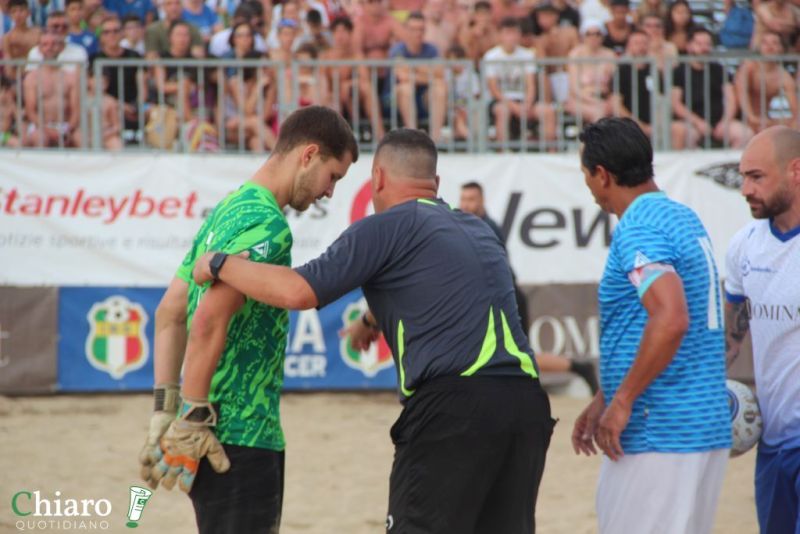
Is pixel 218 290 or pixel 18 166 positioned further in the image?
pixel 18 166

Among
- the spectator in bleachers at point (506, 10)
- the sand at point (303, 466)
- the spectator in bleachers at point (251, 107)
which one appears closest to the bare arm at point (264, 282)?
the sand at point (303, 466)

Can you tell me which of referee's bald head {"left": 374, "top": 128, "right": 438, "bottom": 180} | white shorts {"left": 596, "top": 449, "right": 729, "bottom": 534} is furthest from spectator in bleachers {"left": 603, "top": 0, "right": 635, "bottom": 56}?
white shorts {"left": 596, "top": 449, "right": 729, "bottom": 534}

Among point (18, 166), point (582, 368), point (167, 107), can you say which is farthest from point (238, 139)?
point (582, 368)

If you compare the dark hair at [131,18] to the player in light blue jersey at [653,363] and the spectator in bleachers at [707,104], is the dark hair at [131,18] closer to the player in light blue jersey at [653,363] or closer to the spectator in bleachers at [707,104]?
the spectator in bleachers at [707,104]

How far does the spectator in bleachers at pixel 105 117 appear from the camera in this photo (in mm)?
10328

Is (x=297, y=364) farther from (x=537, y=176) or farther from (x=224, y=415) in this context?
(x=224, y=415)

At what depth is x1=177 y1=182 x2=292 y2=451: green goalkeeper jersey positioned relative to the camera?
362 cm

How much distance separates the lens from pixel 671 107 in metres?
10.6

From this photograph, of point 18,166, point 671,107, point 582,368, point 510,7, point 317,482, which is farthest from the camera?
point 510,7

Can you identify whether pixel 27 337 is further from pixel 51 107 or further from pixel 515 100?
pixel 515 100

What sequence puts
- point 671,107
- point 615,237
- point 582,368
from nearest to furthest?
point 615,237
point 582,368
point 671,107

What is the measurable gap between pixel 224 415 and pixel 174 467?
0.21 metres

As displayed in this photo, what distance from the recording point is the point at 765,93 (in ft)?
34.4

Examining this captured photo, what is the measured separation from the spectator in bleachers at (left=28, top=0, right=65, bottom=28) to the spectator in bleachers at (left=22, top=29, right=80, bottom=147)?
63.0 inches
